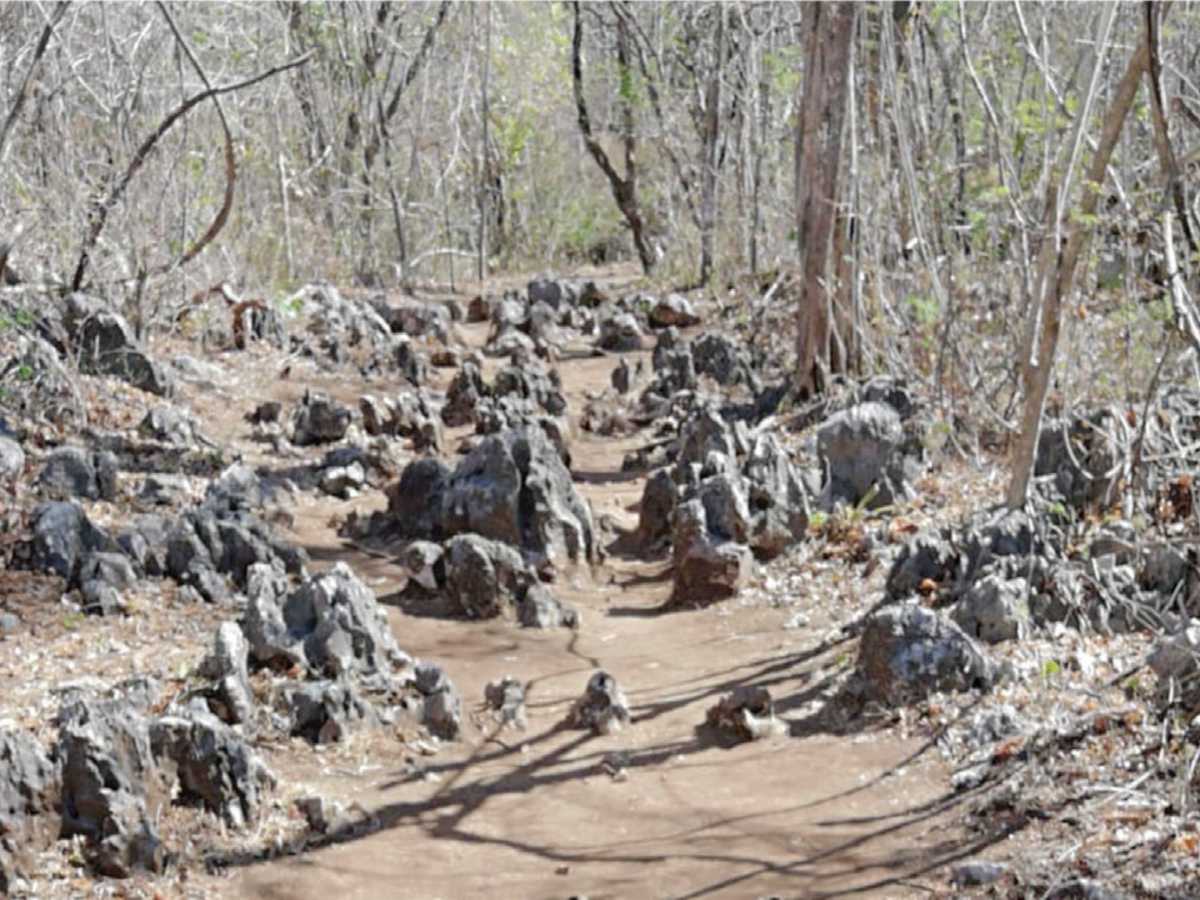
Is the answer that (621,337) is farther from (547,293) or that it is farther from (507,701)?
(507,701)

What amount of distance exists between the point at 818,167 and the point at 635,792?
16.7ft

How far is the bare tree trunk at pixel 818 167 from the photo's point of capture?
9.04 metres

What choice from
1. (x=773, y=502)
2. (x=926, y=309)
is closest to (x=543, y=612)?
(x=773, y=502)

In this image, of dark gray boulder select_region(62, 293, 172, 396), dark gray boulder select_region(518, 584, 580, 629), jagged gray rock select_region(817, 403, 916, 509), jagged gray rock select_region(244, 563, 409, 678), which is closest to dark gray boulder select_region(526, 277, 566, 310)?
dark gray boulder select_region(62, 293, 172, 396)

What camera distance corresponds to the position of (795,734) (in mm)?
5246

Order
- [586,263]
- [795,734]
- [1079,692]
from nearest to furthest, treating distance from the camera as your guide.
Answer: [1079,692], [795,734], [586,263]

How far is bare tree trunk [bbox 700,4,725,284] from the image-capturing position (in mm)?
14586

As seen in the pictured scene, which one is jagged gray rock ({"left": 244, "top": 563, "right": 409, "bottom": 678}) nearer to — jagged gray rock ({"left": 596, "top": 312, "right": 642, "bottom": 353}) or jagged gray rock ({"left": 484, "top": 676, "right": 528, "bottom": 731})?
jagged gray rock ({"left": 484, "top": 676, "right": 528, "bottom": 731})

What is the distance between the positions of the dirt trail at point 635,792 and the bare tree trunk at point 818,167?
312 cm

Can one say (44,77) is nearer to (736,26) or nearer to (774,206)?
(774,206)

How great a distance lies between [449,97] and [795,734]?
1254 cm

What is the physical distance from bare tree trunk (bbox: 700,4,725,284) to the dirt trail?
27.7 ft

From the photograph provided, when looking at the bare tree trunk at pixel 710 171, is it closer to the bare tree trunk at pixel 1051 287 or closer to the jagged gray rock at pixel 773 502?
the jagged gray rock at pixel 773 502

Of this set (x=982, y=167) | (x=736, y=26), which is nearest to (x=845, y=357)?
(x=982, y=167)
